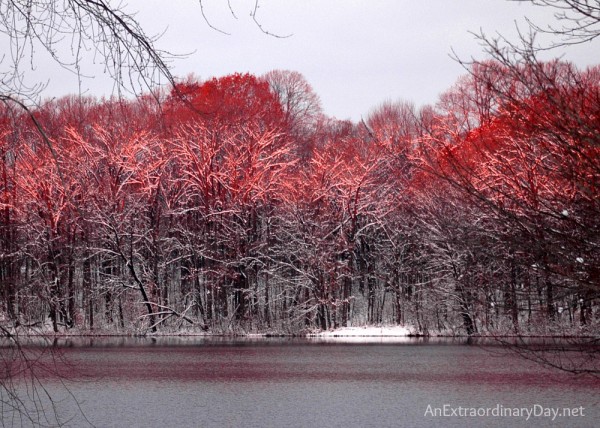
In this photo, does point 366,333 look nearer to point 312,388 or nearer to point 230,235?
point 230,235

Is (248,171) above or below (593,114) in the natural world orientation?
above

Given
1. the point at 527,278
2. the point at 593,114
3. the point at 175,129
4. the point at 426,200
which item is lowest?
the point at 527,278

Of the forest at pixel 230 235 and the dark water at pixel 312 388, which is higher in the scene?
the forest at pixel 230 235

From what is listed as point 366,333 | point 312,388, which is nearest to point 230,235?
point 366,333

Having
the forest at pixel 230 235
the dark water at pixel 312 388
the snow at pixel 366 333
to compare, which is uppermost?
the forest at pixel 230 235

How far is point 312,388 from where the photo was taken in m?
19.2

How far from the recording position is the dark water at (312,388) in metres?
14.9

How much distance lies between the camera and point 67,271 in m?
35.5

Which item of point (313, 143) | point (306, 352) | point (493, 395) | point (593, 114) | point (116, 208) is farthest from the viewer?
point (313, 143)

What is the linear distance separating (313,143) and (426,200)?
18.8 meters

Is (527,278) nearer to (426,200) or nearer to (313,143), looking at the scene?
(426,200)

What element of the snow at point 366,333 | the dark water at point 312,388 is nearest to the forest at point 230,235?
the snow at point 366,333

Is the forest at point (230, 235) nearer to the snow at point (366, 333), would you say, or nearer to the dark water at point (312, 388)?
the snow at point (366, 333)

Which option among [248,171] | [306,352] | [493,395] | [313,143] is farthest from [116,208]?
Result: [493,395]
